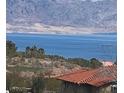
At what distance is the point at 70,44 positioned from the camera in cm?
280

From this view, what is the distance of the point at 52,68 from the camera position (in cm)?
283

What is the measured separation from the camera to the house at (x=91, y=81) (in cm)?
273

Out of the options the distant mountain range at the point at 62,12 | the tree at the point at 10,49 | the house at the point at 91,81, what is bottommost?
the house at the point at 91,81

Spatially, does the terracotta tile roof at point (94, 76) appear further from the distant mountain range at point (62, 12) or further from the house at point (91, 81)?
the distant mountain range at point (62, 12)

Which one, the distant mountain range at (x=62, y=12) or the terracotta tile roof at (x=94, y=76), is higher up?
the distant mountain range at (x=62, y=12)

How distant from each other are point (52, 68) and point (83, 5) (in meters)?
0.45

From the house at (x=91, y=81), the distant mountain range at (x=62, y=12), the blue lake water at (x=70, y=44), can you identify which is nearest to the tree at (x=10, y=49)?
the blue lake water at (x=70, y=44)

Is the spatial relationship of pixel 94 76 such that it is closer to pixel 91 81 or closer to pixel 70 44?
pixel 91 81

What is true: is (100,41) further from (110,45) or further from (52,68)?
(52,68)

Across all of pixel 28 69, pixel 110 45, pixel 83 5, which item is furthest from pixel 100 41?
pixel 28 69

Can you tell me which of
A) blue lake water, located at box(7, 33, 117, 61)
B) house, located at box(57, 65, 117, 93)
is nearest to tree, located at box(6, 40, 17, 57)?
blue lake water, located at box(7, 33, 117, 61)

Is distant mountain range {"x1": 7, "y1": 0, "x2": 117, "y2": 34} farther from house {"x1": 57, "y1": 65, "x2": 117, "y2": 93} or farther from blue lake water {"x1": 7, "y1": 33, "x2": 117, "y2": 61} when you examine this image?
house {"x1": 57, "y1": 65, "x2": 117, "y2": 93}

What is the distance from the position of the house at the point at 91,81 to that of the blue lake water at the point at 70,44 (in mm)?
88
